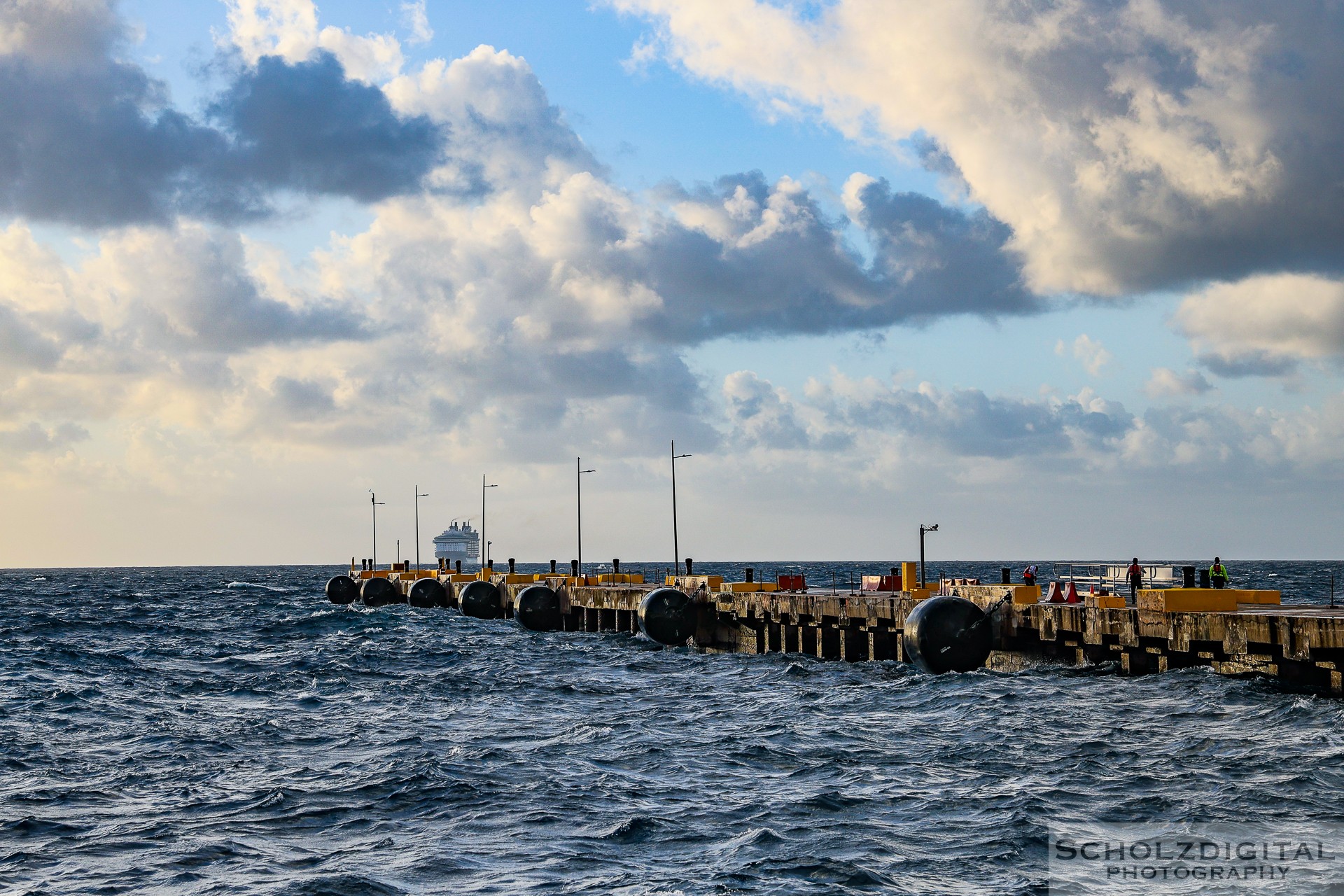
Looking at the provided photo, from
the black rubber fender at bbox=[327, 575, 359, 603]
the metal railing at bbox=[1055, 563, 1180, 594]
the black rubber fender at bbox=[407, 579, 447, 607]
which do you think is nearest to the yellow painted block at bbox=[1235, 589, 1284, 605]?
the metal railing at bbox=[1055, 563, 1180, 594]

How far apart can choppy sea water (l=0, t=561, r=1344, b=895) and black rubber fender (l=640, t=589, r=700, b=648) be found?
32.1ft

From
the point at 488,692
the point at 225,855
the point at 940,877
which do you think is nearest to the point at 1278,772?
the point at 940,877

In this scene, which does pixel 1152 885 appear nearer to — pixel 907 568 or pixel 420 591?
pixel 907 568

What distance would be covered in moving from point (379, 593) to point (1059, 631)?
70.0 meters

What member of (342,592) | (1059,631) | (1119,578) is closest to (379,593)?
(342,592)

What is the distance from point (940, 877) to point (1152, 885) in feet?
7.98

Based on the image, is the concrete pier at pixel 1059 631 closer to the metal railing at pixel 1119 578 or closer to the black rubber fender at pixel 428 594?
the metal railing at pixel 1119 578

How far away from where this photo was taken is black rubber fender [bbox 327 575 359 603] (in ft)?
332

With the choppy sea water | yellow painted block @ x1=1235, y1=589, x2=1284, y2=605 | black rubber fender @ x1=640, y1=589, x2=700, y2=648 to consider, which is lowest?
the choppy sea water

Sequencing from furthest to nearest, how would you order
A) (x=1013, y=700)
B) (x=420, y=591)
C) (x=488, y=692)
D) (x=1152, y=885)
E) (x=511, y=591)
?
(x=420, y=591) → (x=511, y=591) → (x=488, y=692) → (x=1013, y=700) → (x=1152, y=885)

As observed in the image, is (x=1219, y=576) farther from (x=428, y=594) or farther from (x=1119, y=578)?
(x=428, y=594)

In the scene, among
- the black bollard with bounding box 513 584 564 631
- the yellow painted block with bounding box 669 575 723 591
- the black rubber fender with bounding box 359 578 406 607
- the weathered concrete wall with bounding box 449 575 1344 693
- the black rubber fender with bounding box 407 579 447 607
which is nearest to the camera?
the weathered concrete wall with bounding box 449 575 1344 693

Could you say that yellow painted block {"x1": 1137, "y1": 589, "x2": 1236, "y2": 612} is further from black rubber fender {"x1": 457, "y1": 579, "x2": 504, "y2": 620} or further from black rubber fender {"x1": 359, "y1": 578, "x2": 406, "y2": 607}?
black rubber fender {"x1": 359, "y1": 578, "x2": 406, "y2": 607}

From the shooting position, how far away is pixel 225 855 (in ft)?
53.0
